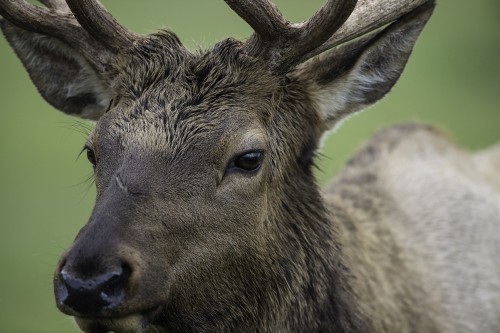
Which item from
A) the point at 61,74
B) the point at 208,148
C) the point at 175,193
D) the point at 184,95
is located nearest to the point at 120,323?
the point at 175,193

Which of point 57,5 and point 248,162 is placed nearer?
point 248,162

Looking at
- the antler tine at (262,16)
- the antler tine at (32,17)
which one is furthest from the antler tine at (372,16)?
the antler tine at (32,17)

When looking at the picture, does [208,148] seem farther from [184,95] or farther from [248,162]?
[184,95]

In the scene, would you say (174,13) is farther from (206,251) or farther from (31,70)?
(206,251)

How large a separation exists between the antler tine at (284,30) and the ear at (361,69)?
0.91 feet

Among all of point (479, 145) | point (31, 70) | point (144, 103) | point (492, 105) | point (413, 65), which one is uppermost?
point (413, 65)

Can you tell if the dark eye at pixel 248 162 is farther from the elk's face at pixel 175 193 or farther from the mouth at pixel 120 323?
the mouth at pixel 120 323

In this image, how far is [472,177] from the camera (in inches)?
288

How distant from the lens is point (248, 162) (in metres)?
4.22

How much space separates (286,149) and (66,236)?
747 cm

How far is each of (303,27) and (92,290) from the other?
1.79m

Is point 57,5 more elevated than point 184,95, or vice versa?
point 57,5

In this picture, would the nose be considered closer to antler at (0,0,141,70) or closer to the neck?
the neck

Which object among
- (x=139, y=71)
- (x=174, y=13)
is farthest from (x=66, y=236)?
(x=174, y=13)
